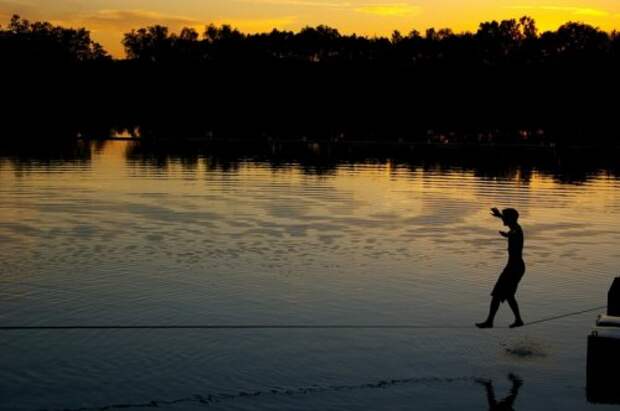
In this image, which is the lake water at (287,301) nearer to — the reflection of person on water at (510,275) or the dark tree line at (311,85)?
the reflection of person on water at (510,275)

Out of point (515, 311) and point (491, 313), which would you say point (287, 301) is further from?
point (515, 311)

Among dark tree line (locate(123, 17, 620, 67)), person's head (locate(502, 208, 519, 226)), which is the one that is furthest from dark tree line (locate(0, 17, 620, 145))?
person's head (locate(502, 208, 519, 226))

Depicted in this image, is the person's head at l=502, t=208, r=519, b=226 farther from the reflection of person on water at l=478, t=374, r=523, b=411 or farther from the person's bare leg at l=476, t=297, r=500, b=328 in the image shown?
the reflection of person on water at l=478, t=374, r=523, b=411

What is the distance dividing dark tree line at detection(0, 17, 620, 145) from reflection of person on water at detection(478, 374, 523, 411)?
137746 mm

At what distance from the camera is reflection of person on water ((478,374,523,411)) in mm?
10508

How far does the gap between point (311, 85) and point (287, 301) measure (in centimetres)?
15029

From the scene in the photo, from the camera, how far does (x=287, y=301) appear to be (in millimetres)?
16375

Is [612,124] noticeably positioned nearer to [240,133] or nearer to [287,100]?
[287,100]

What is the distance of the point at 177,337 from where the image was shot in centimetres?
1344

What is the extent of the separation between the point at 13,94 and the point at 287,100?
158 feet

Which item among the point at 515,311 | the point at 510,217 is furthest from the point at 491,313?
the point at 510,217

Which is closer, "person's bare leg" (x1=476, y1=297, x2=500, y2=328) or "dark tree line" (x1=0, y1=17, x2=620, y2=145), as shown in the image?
"person's bare leg" (x1=476, y1=297, x2=500, y2=328)

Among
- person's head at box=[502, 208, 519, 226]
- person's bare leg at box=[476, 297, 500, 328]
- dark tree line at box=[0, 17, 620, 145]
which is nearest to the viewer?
person's bare leg at box=[476, 297, 500, 328]

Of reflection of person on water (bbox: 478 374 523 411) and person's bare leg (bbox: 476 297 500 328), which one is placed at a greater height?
person's bare leg (bbox: 476 297 500 328)
